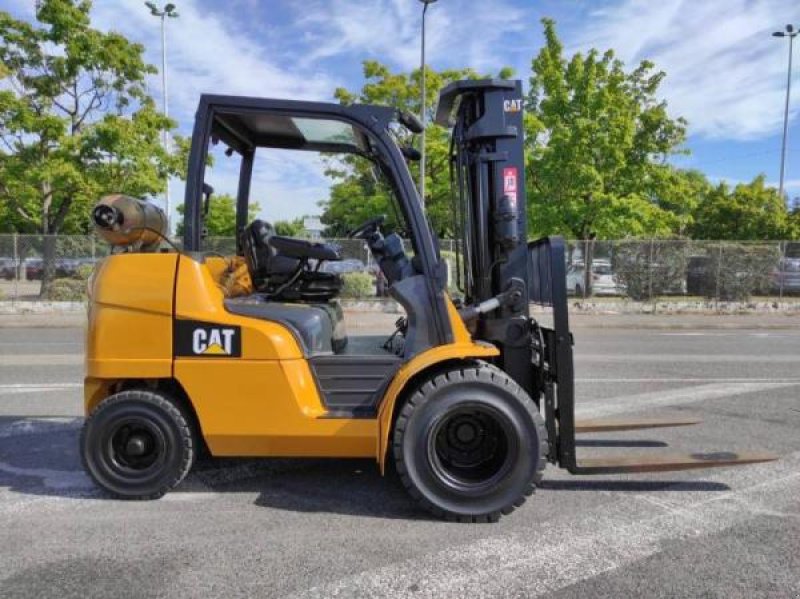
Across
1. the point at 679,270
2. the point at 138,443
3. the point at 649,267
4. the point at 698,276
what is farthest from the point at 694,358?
the point at 698,276

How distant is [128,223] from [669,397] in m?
6.20

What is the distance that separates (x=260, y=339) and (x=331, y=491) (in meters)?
1.23

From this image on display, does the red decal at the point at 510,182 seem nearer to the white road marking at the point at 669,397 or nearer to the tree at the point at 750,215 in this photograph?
the white road marking at the point at 669,397

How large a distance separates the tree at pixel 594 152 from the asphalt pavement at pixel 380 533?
18.5m

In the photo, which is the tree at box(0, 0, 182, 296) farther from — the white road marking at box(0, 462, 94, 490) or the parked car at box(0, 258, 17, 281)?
the white road marking at box(0, 462, 94, 490)

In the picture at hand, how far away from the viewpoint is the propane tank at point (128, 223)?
4.16 meters

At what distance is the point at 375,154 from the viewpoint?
14.0 feet

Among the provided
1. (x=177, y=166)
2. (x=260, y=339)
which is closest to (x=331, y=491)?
(x=260, y=339)

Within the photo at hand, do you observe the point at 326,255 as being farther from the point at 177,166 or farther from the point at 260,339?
the point at 177,166

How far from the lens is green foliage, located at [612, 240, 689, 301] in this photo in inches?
822

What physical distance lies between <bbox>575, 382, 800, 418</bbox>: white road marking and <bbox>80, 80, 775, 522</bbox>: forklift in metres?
2.34

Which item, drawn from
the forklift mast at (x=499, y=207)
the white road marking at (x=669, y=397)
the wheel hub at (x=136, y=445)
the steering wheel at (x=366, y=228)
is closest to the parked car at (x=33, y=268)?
the wheel hub at (x=136, y=445)

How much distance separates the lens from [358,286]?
19703 millimetres

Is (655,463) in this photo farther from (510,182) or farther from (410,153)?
(410,153)
